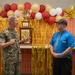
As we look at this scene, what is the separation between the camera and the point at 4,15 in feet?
15.0

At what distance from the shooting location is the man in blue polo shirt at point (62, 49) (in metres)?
3.23

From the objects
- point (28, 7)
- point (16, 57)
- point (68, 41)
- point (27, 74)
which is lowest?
point (27, 74)

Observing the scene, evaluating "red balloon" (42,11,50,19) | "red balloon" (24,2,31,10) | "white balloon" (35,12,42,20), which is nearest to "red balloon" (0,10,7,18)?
"red balloon" (24,2,31,10)

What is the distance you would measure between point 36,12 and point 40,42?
689 mm

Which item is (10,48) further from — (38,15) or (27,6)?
(27,6)

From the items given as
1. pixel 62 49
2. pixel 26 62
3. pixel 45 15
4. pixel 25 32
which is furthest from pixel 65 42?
pixel 26 62

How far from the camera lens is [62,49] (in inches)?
130

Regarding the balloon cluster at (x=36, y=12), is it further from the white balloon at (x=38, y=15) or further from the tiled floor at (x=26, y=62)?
the tiled floor at (x=26, y=62)

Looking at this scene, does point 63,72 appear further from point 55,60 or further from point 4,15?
point 4,15

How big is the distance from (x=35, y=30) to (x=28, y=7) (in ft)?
1.76

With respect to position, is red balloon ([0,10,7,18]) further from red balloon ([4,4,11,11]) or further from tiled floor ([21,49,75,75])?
tiled floor ([21,49,75,75])

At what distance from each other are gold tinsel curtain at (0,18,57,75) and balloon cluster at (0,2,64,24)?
0.14 m

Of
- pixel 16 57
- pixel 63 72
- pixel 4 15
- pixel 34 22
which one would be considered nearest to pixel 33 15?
pixel 34 22

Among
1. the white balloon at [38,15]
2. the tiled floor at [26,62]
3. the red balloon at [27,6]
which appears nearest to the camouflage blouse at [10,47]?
the white balloon at [38,15]
